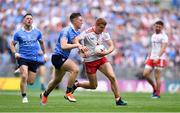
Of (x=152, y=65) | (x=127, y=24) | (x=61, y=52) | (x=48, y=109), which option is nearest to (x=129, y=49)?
(x=127, y=24)

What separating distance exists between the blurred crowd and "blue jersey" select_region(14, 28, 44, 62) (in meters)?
12.8

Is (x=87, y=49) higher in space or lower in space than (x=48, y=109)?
higher

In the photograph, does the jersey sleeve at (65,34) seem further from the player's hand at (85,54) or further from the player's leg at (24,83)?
the player's leg at (24,83)

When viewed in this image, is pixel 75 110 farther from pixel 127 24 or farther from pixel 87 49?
pixel 127 24

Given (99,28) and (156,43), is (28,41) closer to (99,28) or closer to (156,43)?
(99,28)

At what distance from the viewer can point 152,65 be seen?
26203 mm

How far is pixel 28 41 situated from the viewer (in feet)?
74.1

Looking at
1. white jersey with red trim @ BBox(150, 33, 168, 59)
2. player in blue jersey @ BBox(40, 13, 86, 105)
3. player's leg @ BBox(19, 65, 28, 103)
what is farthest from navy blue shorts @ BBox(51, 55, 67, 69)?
white jersey with red trim @ BBox(150, 33, 168, 59)

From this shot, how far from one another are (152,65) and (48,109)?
8408mm

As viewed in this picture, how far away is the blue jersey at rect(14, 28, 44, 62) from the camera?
886 inches

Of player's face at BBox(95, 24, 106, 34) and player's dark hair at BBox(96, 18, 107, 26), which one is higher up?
player's dark hair at BBox(96, 18, 107, 26)

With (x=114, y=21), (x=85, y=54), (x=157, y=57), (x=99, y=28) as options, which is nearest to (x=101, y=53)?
(x=85, y=54)

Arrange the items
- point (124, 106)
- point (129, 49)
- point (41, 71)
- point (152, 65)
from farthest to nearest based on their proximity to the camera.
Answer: point (129, 49) → point (41, 71) → point (152, 65) → point (124, 106)

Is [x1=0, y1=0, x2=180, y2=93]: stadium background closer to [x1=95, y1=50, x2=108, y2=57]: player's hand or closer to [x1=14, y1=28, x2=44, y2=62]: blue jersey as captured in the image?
[x1=14, y1=28, x2=44, y2=62]: blue jersey
